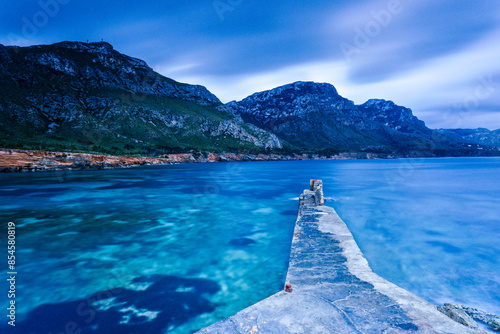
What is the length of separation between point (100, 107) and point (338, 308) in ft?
369

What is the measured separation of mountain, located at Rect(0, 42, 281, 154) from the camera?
74625mm

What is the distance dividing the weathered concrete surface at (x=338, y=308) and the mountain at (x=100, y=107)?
230ft

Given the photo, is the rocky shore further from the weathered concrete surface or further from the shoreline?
the weathered concrete surface

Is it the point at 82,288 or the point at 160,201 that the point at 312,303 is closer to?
the point at 82,288

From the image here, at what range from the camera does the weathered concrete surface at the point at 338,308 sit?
14.2 ft

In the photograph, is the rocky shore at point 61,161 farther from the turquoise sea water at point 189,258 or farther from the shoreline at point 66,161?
the turquoise sea water at point 189,258

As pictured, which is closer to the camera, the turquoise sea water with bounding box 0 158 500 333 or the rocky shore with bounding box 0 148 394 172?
the turquoise sea water with bounding box 0 158 500 333

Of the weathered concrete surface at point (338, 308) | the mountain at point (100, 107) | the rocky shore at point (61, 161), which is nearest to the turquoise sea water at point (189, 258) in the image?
the weathered concrete surface at point (338, 308)

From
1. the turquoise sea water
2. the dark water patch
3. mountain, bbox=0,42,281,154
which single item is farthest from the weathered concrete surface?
mountain, bbox=0,42,281,154

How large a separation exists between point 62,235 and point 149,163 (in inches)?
2837

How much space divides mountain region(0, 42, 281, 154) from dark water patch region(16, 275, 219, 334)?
6585 centimetres

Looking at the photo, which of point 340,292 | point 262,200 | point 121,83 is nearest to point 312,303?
point 340,292

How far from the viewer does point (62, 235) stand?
12.5m

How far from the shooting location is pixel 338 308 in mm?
4957
